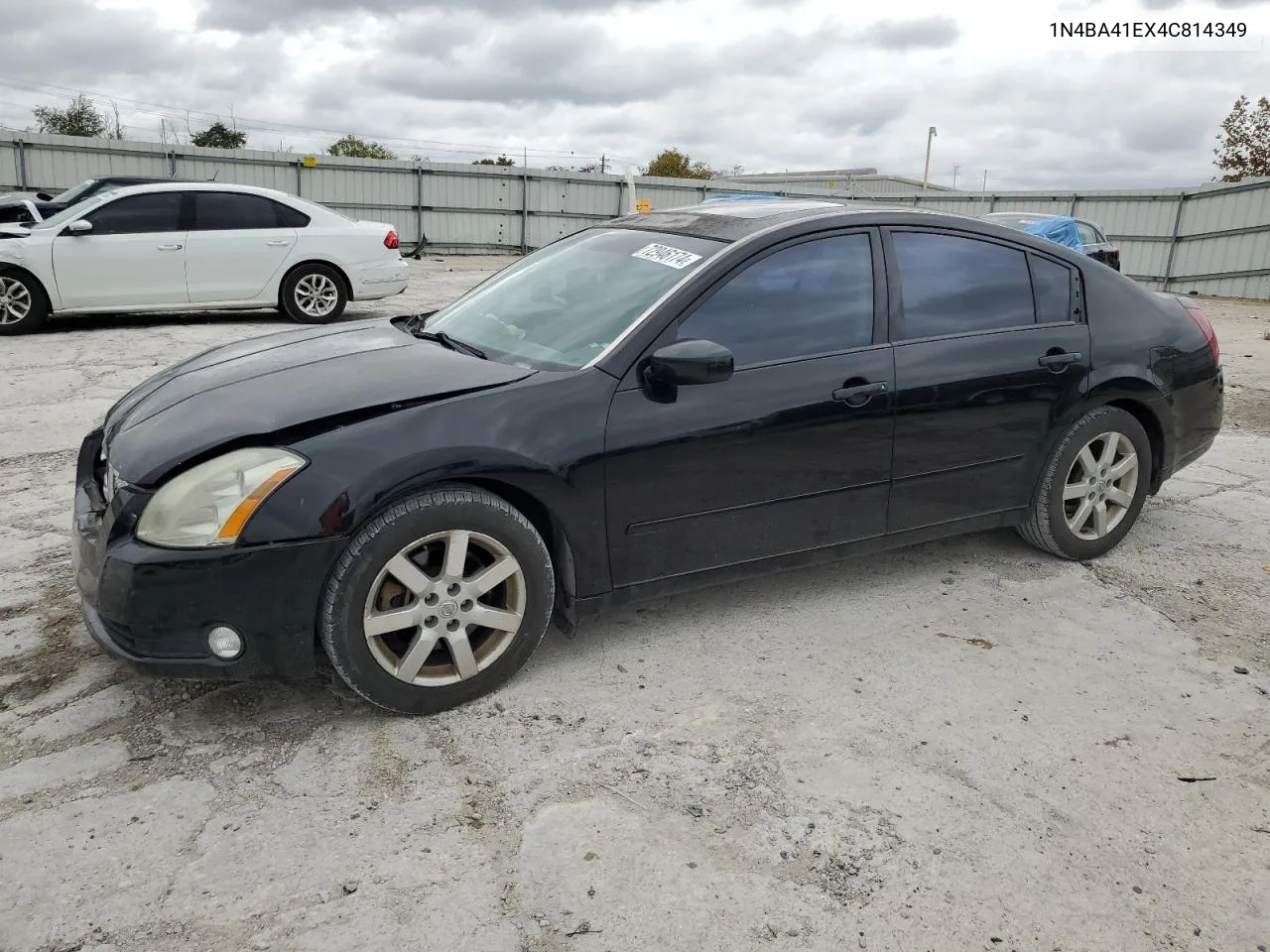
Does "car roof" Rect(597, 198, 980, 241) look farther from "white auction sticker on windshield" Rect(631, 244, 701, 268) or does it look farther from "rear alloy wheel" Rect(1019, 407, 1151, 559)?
"rear alloy wheel" Rect(1019, 407, 1151, 559)

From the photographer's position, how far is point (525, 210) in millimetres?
24531

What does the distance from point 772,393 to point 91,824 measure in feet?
7.67

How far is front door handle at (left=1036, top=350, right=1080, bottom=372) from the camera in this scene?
4.03m

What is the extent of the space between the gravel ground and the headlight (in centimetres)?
61

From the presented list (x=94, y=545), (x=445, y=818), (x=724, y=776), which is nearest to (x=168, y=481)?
(x=94, y=545)

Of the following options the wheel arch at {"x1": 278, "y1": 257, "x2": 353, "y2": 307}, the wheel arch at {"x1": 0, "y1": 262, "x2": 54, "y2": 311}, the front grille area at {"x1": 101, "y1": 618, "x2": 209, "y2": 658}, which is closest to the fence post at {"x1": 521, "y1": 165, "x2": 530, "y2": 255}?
the wheel arch at {"x1": 278, "y1": 257, "x2": 353, "y2": 307}

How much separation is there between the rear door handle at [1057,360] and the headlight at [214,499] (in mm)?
2876

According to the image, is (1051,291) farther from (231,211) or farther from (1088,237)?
(1088,237)

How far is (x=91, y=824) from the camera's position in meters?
2.48

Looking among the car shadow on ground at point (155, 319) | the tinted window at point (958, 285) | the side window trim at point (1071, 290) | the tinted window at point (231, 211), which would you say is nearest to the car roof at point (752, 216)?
the tinted window at point (958, 285)

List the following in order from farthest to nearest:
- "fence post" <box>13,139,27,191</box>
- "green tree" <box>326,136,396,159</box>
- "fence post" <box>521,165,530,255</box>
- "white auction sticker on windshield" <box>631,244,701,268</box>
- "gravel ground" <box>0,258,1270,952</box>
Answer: "green tree" <box>326,136,396,159</box> < "fence post" <box>521,165,530,255</box> < "fence post" <box>13,139,27,191</box> < "white auction sticker on windshield" <box>631,244,701,268</box> < "gravel ground" <box>0,258,1270,952</box>

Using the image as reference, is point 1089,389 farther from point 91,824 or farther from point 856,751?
point 91,824

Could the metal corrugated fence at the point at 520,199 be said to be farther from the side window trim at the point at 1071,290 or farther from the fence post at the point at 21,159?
the side window trim at the point at 1071,290

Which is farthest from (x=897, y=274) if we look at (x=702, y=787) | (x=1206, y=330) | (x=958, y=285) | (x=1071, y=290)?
(x=702, y=787)
